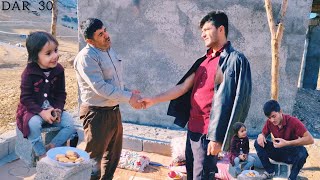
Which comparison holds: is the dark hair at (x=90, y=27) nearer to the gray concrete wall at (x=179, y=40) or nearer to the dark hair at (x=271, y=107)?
the dark hair at (x=271, y=107)

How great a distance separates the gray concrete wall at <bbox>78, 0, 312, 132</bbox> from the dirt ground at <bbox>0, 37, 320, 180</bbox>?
4.17 ft

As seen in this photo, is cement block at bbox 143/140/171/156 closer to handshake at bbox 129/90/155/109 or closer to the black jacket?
handshake at bbox 129/90/155/109

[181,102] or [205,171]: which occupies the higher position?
→ [181,102]

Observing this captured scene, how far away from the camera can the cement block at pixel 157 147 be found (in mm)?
5816

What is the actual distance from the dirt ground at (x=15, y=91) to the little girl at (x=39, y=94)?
363 centimetres

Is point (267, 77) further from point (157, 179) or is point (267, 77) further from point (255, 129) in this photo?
point (157, 179)

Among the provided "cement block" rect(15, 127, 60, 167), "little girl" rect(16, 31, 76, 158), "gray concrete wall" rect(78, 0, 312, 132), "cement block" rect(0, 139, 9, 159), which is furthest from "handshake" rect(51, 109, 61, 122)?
"gray concrete wall" rect(78, 0, 312, 132)

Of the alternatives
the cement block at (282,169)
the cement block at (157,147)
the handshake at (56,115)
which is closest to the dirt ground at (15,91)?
the cement block at (282,169)

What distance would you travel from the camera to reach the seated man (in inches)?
176

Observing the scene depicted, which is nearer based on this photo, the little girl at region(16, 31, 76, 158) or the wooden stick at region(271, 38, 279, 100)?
the little girl at region(16, 31, 76, 158)

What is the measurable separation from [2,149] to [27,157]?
2326 mm

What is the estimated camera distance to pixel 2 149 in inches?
207

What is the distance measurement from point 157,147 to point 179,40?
2.13 meters

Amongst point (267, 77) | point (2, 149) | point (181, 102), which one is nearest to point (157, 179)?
point (181, 102)
